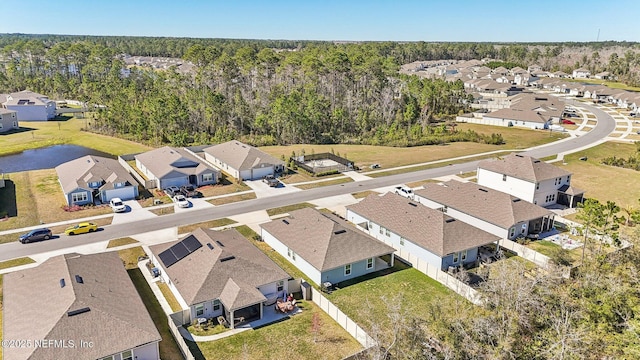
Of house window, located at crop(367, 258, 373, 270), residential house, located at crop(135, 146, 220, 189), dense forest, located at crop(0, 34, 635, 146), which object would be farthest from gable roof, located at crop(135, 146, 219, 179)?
house window, located at crop(367, 258, 373, 270)

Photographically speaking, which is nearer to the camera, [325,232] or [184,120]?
[325,232]

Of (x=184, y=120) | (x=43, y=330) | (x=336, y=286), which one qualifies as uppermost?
(x=184, y=120)

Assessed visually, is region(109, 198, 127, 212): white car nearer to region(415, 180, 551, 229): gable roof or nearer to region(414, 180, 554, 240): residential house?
region(415, 180, 551, 229): gable roof

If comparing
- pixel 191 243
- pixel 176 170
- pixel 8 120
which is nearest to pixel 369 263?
pixel 191 243

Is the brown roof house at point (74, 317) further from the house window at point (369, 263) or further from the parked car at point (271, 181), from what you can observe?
the parked car at point (271, 181)

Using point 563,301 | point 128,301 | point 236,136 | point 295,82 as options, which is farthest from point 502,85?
point 128,301

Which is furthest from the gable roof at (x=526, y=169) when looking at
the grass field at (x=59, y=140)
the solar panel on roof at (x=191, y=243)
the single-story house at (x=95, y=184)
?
the grass field at (x=59, y=140)

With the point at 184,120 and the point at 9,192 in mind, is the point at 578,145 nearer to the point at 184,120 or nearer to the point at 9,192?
the point at 184,120
